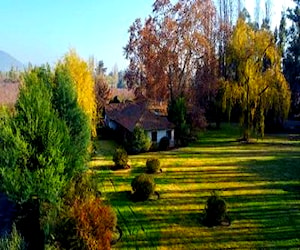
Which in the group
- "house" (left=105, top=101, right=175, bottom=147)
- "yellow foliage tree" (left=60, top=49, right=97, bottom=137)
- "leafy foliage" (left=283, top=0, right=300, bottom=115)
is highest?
"leafy foliage" (left=283, top=0, right=300, bottom=115)

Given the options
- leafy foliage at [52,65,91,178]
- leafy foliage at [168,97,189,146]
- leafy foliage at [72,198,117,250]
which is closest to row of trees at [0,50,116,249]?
leafy foliage at [72,198,117,250]

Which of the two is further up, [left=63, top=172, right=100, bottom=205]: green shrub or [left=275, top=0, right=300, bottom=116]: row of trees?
[left=275, top=0, right=300, bottom=116]: row of trees

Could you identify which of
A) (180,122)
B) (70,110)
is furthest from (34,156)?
(180,122)

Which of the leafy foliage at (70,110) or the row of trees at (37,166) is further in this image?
the leafy foliage at (70,110)

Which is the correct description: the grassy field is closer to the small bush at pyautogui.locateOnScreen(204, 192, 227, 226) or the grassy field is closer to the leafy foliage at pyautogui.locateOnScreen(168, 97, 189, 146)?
the small bush at pyautogui.locateOnScreen(204, 192, 227, 226)

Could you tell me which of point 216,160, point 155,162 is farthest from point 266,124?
point 155,162

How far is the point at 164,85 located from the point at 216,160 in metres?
13.7

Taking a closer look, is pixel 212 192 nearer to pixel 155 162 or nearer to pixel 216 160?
pixel 155 162

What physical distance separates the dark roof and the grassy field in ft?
9.89

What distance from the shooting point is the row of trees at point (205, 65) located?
32875mm

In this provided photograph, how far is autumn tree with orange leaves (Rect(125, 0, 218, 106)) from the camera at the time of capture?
122 ft

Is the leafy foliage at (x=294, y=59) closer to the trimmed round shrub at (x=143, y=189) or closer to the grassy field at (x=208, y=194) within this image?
the grassy field at (x=208, y=194)

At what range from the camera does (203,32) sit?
38531 mm

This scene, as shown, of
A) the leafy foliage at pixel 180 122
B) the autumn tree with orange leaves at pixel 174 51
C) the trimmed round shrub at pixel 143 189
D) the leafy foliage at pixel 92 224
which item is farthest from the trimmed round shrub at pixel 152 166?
the autumn tree with orange leaves at pixel 174 51
